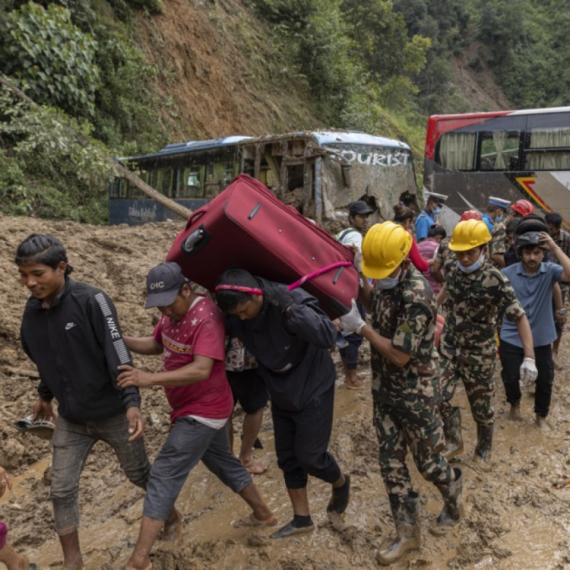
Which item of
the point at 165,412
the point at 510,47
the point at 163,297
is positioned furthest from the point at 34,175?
the point at 510,47

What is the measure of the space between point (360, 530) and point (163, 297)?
6.07ft

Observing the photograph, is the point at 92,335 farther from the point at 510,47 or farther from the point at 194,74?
the point at 510,47

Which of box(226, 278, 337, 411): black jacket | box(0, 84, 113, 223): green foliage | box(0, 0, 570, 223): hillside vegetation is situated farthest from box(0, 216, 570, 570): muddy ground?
box(0, 0, 570, 223): hillside vegetation

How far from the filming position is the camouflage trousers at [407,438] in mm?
2895

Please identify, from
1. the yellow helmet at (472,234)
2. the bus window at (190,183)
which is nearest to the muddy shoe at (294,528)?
the yellow helmet at (472,234)

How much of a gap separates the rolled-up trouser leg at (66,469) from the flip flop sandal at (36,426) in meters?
0.11

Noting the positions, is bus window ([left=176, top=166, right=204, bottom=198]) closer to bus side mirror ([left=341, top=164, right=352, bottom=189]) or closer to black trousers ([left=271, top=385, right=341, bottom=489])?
bus side mirror ([left=341, top=164, right=352, bottom=189])

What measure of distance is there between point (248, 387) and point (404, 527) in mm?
1344

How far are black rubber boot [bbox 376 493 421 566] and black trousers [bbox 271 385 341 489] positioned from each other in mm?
373

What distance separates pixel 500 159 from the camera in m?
12.1

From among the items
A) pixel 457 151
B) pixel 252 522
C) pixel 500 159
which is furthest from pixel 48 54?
pixel 252 522

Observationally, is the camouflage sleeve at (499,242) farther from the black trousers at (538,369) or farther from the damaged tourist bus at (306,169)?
the damaged tourist bus at (306,169)

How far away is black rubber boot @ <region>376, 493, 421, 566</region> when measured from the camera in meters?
2.98

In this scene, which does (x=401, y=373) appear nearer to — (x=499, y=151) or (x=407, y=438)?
(x=407, y=438)
